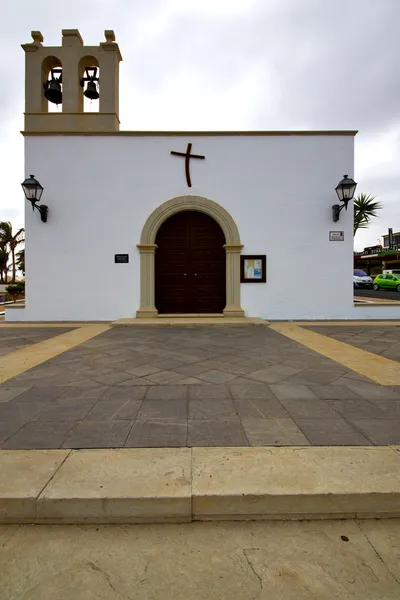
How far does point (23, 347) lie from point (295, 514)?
5.59 m

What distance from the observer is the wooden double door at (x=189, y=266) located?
9.27m

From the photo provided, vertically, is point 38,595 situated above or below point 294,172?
below

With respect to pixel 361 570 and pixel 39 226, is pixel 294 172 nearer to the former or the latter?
pixel 39 226

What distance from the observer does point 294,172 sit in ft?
30.0

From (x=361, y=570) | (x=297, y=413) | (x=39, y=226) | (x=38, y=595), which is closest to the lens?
(x=38, y=595)

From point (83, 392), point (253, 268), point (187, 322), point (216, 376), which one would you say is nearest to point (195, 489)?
point (83, 392)

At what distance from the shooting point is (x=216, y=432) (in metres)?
2.48

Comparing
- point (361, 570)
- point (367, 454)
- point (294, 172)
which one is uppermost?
point (294, 172)

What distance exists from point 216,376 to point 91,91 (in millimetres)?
9732

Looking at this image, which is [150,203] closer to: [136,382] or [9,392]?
[136,382]

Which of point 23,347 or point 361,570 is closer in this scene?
point 361,570

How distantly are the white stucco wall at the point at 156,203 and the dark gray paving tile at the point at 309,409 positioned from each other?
20.1 feet

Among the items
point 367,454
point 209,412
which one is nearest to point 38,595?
point 209,412

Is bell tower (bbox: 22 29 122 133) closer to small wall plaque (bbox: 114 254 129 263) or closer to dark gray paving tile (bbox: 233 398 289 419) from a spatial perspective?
small wall plaque (bbox: 114 254 129 263)
